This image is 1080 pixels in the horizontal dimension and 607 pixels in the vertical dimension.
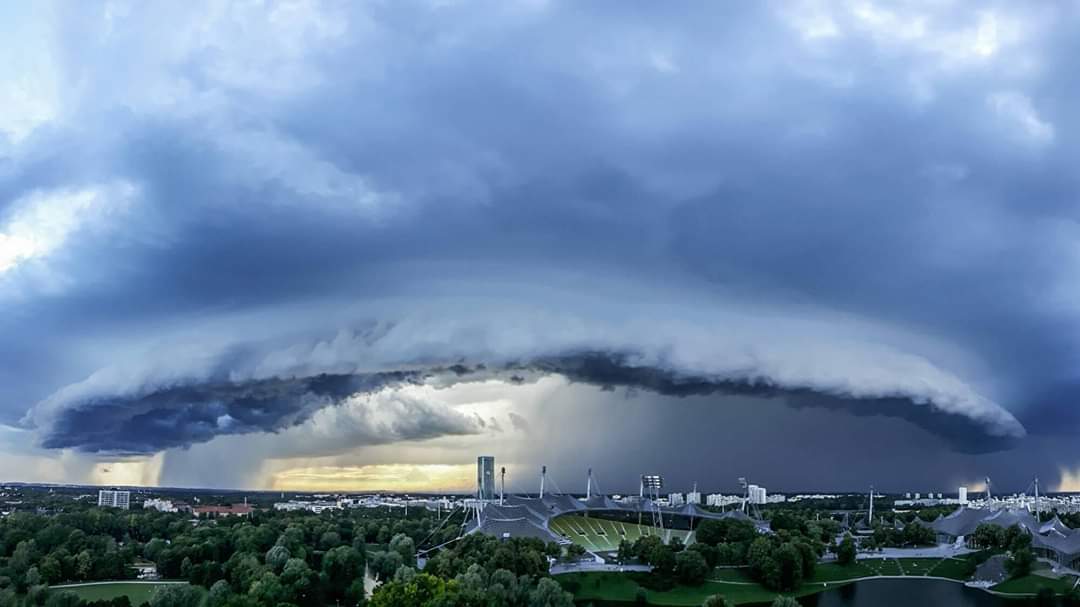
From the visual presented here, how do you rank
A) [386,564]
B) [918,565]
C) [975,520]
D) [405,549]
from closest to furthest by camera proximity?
[386,564], [405,549], [918,565], [975,520]

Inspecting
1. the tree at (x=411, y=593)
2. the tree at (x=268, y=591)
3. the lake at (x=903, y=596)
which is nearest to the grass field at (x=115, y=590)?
the tree at (x=268, y=591)

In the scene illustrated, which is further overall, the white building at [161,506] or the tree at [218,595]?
the white building at [161,506]

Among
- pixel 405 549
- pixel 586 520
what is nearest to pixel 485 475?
pixel 586 520

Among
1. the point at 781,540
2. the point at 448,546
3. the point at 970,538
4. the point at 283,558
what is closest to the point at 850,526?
the point at 970,538

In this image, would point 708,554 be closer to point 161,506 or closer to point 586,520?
point 586,520

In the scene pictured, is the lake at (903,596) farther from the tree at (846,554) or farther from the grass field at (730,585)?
the tree at (846,554)

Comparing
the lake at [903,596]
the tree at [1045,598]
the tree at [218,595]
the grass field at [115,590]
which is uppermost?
the tree at [218,595]

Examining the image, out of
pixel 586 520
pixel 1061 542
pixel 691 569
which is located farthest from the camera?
pixel 586 520
